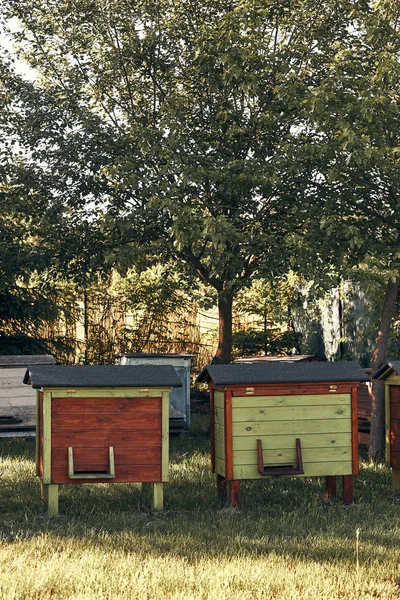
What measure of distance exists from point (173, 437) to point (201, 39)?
19.4ft

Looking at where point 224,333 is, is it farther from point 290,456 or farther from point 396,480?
point 290,456

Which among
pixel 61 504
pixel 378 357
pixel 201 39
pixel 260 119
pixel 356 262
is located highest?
pixel 201 39

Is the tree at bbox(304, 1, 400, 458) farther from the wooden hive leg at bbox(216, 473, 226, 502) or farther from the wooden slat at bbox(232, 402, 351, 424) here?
the wooden hive leg at bbox(216, 473, 226, 502)

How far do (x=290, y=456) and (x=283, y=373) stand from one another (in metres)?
0.82

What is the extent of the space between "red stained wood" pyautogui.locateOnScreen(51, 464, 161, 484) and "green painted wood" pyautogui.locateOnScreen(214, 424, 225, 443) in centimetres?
71

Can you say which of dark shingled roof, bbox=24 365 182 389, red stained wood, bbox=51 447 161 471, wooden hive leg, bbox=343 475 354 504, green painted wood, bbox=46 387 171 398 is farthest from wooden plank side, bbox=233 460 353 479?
green painted wood, bbox=46 387 171 398

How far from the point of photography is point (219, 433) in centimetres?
870

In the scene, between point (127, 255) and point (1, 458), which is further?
point (127, 255)

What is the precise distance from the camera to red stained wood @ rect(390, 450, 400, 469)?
8977 millimetres

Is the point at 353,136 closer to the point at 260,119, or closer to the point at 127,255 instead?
the point at 260,119

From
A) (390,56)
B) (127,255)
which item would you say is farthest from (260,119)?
(127,255)

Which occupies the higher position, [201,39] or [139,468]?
[201,39]

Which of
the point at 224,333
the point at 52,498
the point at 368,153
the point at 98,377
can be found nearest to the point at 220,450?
the point at 98,377

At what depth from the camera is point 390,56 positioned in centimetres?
1050
